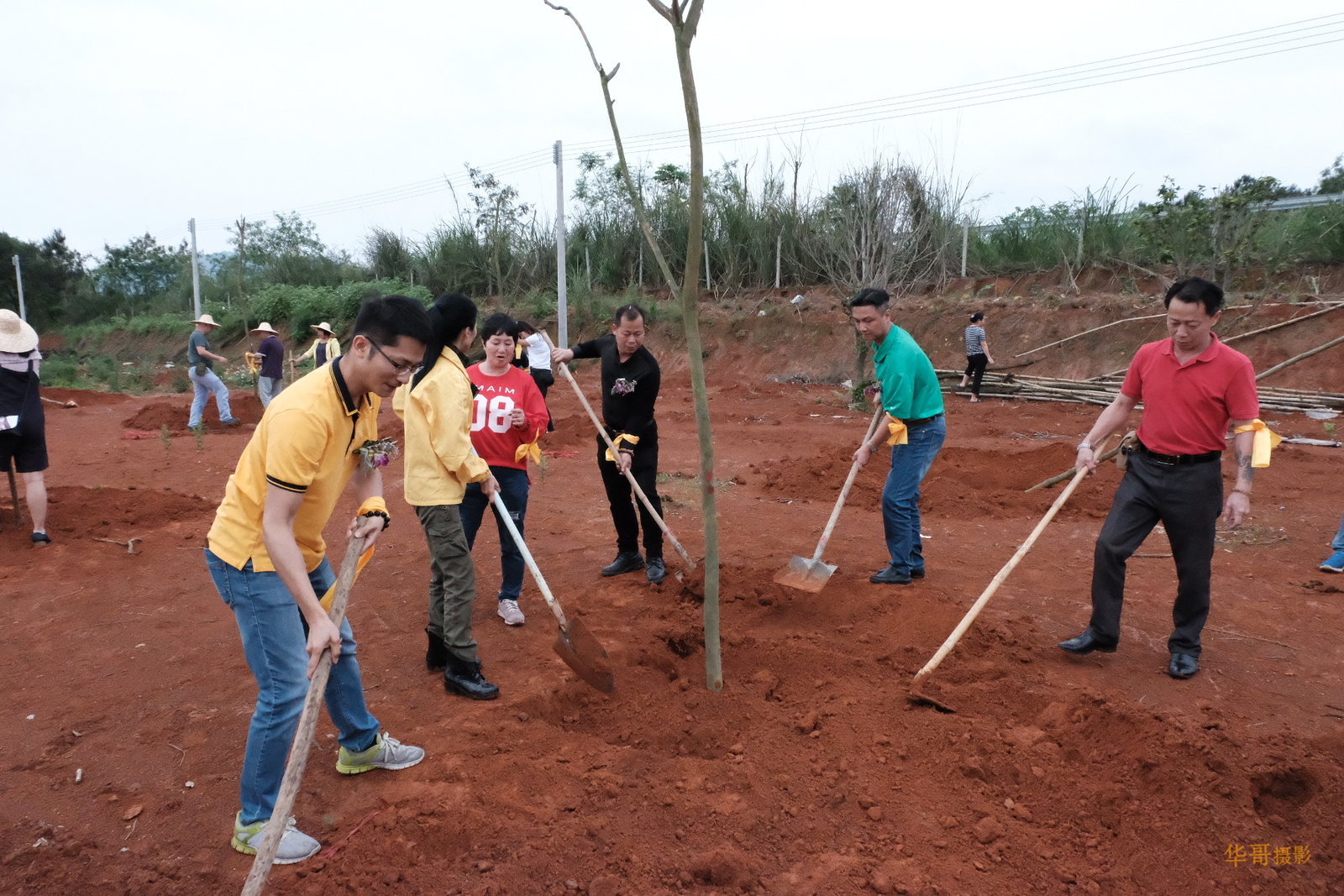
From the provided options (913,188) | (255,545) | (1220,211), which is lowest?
(255,545)

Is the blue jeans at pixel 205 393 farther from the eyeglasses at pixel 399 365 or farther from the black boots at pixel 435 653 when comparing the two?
the eyeglasses at pixel 399 365

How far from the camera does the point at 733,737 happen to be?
10.5 feet

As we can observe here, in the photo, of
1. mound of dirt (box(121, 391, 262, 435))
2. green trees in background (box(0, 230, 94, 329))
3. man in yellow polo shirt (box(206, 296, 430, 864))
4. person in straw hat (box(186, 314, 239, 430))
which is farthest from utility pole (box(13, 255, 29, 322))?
man in yellow polo shirt (box(206, 296, 430, 864))

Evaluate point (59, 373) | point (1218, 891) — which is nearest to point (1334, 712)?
point (1218, 891)

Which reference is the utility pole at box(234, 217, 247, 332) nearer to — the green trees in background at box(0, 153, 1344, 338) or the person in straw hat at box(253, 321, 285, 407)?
the green trees in background at box(0, 153, 1344, 338)

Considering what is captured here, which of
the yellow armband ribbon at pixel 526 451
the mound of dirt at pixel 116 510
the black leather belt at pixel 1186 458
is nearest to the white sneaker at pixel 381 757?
the yellow armband ribbon at pixel 526 451

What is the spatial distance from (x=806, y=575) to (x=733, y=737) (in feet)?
5.19

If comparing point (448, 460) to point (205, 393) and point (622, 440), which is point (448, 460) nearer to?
point (622, 440)

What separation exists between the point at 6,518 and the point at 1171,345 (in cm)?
794

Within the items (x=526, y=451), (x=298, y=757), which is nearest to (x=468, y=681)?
(x=526, y=451)

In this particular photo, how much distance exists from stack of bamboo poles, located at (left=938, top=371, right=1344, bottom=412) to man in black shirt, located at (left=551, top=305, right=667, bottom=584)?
990cm

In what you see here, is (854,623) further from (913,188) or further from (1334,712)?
(913,188)

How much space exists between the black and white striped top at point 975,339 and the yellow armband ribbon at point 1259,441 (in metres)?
10.5

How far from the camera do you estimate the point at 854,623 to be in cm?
436
